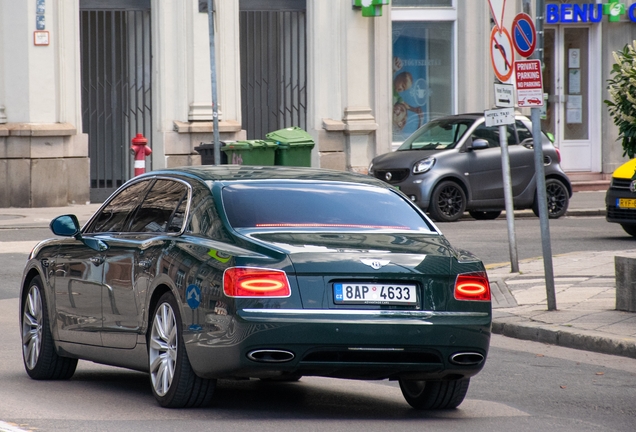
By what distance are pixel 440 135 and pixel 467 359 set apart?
15720 millimetres

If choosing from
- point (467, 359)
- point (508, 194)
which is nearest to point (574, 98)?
point (508, 194)

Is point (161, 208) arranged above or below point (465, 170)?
above

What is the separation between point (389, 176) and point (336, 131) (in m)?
5.79

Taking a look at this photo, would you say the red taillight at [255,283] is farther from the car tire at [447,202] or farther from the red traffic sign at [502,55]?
the car tire at [447,202]

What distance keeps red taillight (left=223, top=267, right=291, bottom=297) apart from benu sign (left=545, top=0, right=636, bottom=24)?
24.0 metres

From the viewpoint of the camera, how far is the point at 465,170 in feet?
71.1

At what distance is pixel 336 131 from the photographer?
89.8 feet

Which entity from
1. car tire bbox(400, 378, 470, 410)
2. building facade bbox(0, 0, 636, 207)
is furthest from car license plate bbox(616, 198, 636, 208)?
car tire bbox(400, 378, 470, 410)

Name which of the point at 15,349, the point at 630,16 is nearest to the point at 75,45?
the point at 630,16

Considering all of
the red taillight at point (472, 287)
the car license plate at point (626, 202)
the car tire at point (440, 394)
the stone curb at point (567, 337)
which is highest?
the red taillight at point (472, 287)

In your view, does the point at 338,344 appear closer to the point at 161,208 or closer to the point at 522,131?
the point at 161,208

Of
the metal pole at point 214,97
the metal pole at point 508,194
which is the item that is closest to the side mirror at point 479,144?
the metal pole at point 214,97

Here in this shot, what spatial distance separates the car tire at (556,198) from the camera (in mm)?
22578

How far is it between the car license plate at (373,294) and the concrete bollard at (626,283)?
477cm
